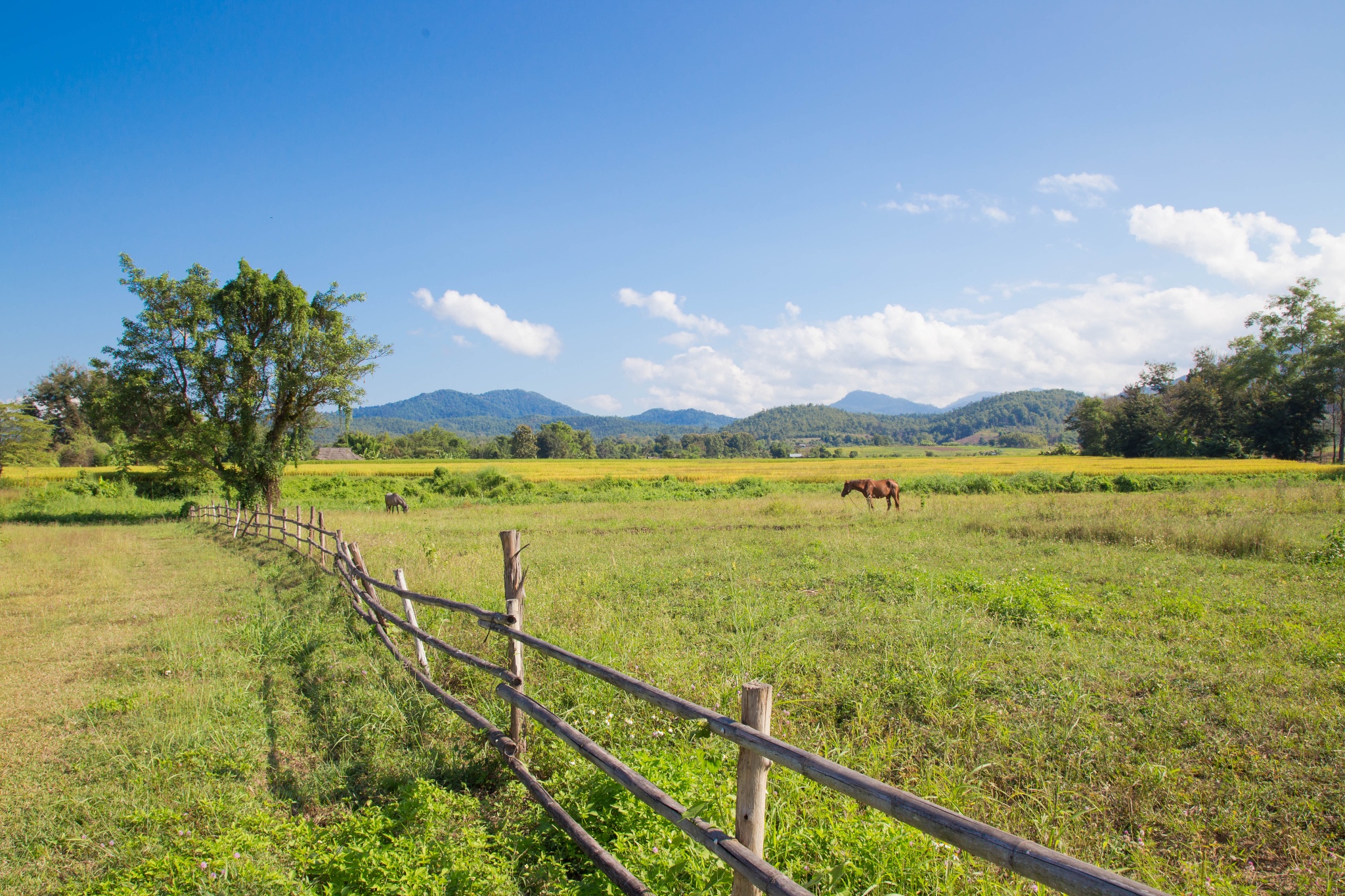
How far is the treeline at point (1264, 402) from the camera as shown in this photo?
46.2 metres

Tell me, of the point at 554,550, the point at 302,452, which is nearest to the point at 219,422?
the point at 302,452

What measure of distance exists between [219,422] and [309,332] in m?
Result: 4.75

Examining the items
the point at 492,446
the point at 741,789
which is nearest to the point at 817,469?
the point at 741,789

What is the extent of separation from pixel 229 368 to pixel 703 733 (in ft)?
79.1

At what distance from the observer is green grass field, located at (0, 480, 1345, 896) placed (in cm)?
329

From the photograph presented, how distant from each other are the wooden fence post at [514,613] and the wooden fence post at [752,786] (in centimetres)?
242

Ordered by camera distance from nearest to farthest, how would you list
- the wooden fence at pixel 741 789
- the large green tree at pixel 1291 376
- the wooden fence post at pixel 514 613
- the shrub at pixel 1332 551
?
the wooden fence at pixel 741 789 < the wooden fence post at pixel 514 613 < the shrub at pixel 1332 551 < the large green tree at pixel 1291 376

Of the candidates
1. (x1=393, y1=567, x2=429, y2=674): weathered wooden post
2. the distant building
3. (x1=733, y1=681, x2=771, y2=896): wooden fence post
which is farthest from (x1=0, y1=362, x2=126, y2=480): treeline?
(x1=733, y1=681, x2=771, y2=896): wooden fence post

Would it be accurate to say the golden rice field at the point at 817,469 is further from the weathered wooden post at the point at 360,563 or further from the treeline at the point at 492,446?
the treeline at the point at 492,446

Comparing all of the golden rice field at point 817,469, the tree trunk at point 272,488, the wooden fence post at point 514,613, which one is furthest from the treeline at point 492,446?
the wooden fence post at point 514,613

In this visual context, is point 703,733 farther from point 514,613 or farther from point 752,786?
point 752,786

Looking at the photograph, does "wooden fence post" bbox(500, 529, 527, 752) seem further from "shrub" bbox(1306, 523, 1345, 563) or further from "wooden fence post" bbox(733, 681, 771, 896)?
"shrub" bbox(1306, 523, 1345, 563)

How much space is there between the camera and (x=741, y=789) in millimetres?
2529

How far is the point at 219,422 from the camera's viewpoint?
2227 centimetres
